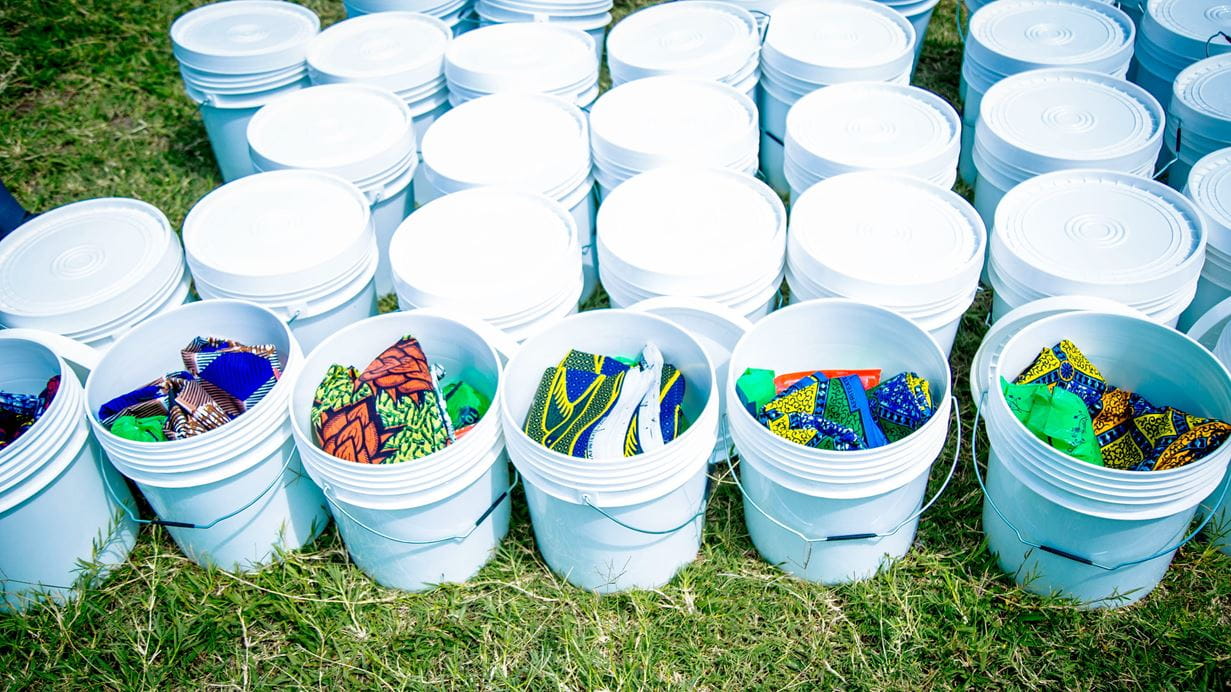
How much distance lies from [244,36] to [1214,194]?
4.51m

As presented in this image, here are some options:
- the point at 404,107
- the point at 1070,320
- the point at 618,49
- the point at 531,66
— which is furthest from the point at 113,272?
the point at 1070,320

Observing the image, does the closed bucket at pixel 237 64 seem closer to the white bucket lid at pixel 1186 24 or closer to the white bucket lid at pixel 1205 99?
the white bucket lid at pixel 1205 99

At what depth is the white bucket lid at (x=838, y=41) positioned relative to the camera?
166 inches

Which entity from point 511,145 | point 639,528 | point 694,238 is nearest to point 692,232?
point 694,238

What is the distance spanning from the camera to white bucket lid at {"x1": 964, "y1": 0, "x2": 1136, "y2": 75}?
420cm

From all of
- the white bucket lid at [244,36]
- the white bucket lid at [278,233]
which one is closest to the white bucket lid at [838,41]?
the white bucket lid at [278,233]

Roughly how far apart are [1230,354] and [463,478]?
8.09 feet

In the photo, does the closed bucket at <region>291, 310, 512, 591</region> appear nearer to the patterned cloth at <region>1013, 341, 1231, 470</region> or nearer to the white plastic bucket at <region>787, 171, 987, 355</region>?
the white plastic bucket at <region>787, 171, 987, 355</region>

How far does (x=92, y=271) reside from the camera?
3.39 meters

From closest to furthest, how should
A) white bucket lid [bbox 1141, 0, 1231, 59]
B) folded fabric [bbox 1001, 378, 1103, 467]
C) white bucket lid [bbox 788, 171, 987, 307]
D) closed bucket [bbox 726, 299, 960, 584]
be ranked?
closed bucket [bbox 726, 299, 960, 584]
folded fabric [bbox 1001, 378, 1103, 467]
white bucket lid [bbox 788, 171, 987, 307]
white bucket lid [bbox 1141, 0, 1231, 59]

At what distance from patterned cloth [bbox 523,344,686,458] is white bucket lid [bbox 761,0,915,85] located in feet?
6.55

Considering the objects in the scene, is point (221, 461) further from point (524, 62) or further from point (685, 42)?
point (685, 42)

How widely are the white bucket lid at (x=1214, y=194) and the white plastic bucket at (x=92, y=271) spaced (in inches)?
150

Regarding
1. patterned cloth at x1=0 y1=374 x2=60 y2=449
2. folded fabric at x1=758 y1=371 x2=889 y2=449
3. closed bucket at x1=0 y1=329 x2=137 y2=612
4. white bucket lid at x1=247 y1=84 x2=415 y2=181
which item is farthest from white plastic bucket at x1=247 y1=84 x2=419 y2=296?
folded fabric at x1=758 y1=371 x2=889 y2=449
